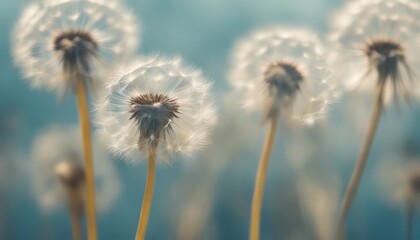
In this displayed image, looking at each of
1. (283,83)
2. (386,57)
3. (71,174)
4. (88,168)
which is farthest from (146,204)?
(71,174)

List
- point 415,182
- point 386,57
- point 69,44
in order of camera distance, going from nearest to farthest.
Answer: point 69,44 < point 386,57 < point 415,182

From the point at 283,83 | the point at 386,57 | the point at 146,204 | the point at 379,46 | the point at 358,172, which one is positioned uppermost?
the point at 379,46

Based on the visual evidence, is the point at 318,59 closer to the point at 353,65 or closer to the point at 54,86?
the point at 353,65

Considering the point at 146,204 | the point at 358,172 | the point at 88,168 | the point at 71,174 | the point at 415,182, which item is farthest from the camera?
the point at 415,182

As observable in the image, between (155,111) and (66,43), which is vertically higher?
(66,43)

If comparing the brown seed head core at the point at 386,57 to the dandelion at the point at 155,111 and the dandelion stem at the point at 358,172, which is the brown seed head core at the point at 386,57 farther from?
the dandelion at the point at 155,111

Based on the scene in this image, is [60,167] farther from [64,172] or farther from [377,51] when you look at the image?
[377,51]
